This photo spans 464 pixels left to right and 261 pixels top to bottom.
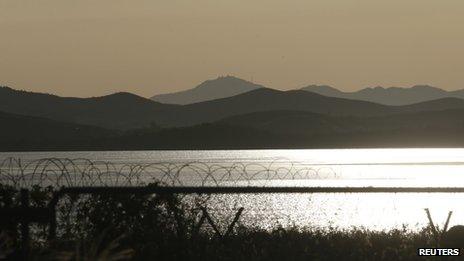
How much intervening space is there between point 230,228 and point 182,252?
152cm

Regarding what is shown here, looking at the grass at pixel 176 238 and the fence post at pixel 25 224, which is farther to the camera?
the grass at pixel 176 238

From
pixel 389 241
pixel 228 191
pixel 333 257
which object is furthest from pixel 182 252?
pixel 389 241

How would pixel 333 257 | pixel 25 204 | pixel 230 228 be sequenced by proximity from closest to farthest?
pixel 25 204 < pixel 333 257 < pixel 230 228

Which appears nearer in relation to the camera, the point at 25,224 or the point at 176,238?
the point at 25,224

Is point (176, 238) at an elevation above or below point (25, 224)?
below

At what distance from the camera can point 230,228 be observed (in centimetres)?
2108

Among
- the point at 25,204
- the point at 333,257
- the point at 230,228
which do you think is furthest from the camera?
the point at 230,228

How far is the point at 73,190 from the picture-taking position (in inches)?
774

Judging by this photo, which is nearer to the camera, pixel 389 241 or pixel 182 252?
pixel 182 252

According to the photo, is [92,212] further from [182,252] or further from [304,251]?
[304,251]

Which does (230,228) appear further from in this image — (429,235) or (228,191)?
(429,235)

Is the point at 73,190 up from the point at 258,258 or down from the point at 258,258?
up

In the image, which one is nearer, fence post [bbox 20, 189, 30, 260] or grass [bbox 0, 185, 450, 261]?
fence post [bbox 20, 189, 30, 260]

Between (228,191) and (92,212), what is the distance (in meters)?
3.46
